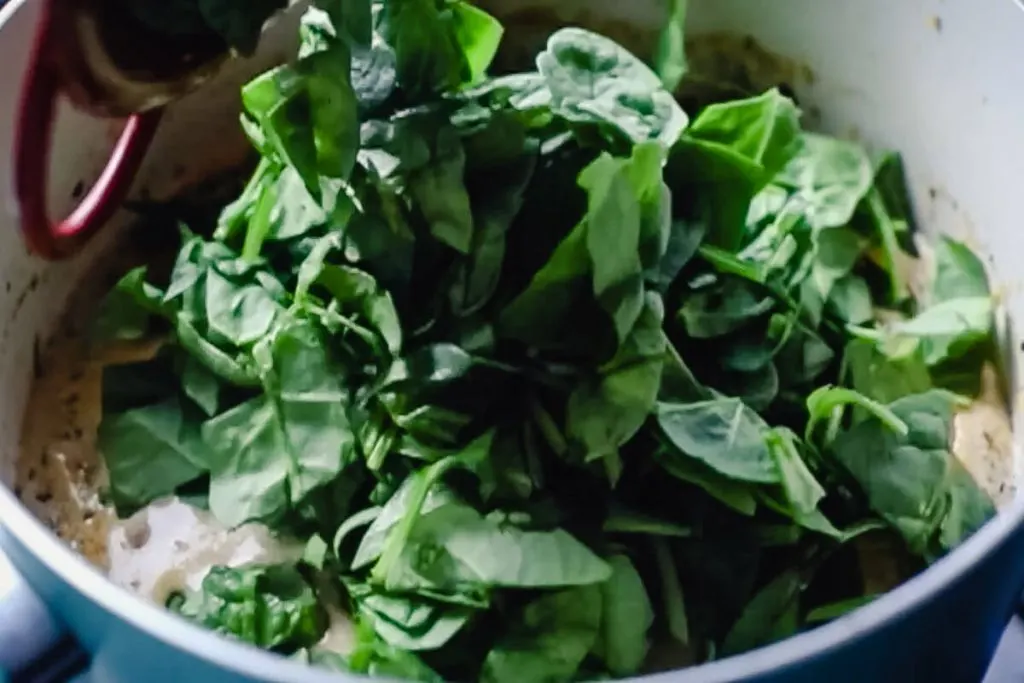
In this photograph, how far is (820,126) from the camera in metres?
0.75

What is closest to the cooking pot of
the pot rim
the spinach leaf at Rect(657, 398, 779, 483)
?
the pot rim

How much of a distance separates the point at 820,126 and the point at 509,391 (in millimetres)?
298

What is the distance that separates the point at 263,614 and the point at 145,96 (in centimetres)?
20

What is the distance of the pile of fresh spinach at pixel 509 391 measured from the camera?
502 mm

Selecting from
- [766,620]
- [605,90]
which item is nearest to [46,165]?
[605,90]

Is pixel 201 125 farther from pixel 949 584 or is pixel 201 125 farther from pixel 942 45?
pixel 949 584

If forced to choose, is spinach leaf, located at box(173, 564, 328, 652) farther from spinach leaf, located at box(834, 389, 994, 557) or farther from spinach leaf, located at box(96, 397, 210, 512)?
spinach leaf, located at box(834, 389, 994, 557)

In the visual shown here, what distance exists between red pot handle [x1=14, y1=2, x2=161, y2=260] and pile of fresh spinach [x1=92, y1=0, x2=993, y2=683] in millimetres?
50

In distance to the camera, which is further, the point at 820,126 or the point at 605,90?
the point at 820,126

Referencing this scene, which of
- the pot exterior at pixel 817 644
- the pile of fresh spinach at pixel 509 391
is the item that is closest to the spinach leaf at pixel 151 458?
the pile of fresh spinach at pixel 509 391

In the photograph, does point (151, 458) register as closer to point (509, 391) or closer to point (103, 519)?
point (103, 519)

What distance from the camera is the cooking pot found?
406mm

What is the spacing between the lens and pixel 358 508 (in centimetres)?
56

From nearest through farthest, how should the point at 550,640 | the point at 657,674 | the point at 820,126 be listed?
the point at 657,674, the point at 550,640, the point at 820,126
